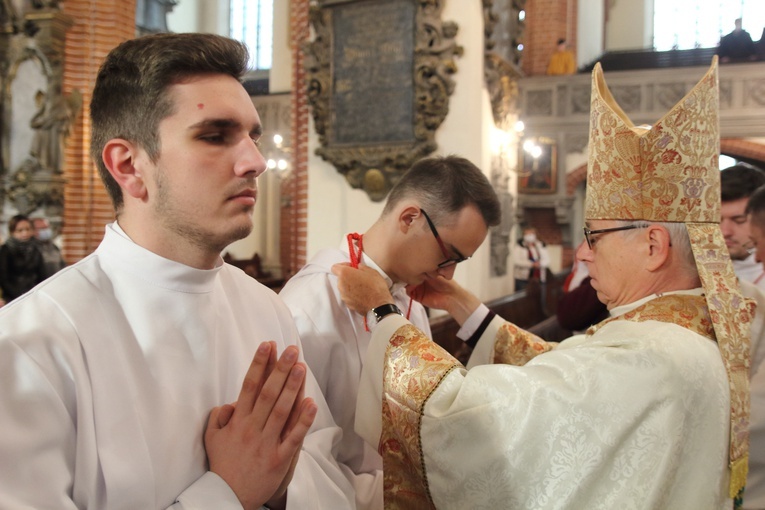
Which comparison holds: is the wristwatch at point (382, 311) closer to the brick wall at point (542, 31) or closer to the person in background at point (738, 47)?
the person in background at point (738, 47)

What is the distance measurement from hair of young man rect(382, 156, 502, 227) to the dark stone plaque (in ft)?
12.7

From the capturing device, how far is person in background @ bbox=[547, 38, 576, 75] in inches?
539

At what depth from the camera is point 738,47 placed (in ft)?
41.0

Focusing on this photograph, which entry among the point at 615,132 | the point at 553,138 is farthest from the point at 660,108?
the point at 615,132

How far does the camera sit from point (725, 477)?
1.65m

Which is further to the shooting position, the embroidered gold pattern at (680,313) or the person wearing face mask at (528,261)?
the person wearing face mask at (528,261)

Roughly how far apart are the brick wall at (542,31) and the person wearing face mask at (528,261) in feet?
18.0

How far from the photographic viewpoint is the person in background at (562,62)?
44.9 ft

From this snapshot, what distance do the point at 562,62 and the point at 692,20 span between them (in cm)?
743

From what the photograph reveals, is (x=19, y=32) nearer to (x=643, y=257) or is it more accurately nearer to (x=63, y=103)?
(x=63, y=103)

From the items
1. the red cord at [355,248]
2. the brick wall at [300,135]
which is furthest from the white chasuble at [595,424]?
the brick wall at [300,135]

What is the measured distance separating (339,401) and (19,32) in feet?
30.5

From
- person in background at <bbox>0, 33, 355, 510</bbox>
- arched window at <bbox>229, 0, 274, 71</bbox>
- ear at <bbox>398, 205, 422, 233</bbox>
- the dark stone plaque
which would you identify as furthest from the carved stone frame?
arched window at <bbox>229, 0, 274, 71</bbox>

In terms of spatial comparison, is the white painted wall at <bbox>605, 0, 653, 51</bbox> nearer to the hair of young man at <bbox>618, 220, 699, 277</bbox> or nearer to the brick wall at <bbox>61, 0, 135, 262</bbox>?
the brick wall at <bbox>61, 0, 135, 262</bbox>
